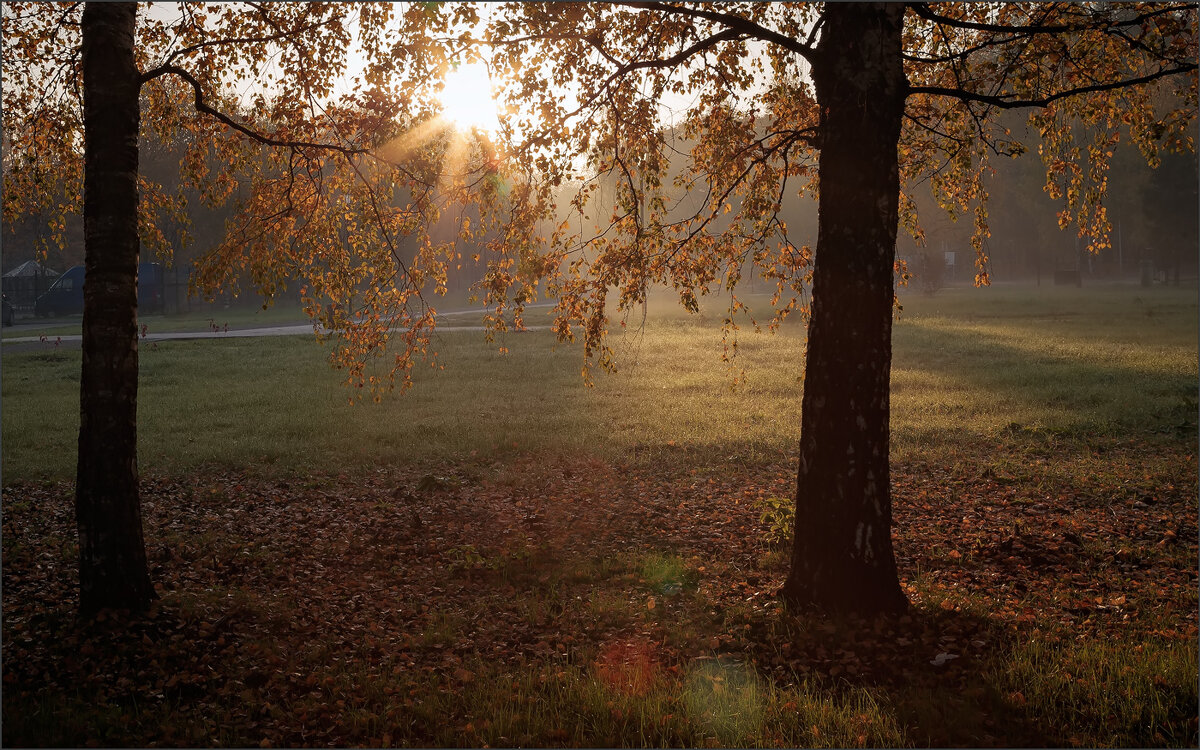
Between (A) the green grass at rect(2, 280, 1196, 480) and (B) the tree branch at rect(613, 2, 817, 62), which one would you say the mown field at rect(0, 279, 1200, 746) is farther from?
(B) the tree branch at rect(613, 2, 817, 62)

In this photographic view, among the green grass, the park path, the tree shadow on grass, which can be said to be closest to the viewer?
the tree shadow on grass

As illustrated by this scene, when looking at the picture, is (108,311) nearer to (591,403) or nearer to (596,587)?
(596,587)

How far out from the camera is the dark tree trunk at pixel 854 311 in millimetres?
5906

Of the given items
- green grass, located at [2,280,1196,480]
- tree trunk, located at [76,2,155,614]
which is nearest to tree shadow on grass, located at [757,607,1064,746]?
tree trunk, located at [76,2,155,614]

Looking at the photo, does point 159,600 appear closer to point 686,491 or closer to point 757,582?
point 757,582

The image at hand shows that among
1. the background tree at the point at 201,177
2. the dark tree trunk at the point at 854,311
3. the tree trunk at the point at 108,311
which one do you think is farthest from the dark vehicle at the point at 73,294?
the dark tree trunk at the point at 854,311

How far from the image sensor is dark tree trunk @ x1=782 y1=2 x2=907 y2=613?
19.4ft

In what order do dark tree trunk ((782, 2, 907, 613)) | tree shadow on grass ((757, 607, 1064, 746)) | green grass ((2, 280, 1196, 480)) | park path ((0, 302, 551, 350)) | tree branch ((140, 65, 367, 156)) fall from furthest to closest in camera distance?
1. park path ((0, 302, 551, 350))
2. green grass ((2, 280, 1196, 480))
3. tree branch ((140, 65, 367, 156))
4. dark tree trunk ((782, 2, 907, 613))
5. tree shadow on grass ((757, 607, 1064, 746))

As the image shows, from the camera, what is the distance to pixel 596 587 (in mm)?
7320

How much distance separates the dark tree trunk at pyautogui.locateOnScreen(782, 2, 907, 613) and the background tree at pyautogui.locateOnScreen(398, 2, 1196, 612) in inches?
0.6

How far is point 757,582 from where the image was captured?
728 cm

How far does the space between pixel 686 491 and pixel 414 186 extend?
209 inches

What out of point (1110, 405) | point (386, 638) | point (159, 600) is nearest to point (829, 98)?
point (386, 638)

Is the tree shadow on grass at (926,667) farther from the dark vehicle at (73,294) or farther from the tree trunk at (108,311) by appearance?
the dark vehicle at (73,294)
